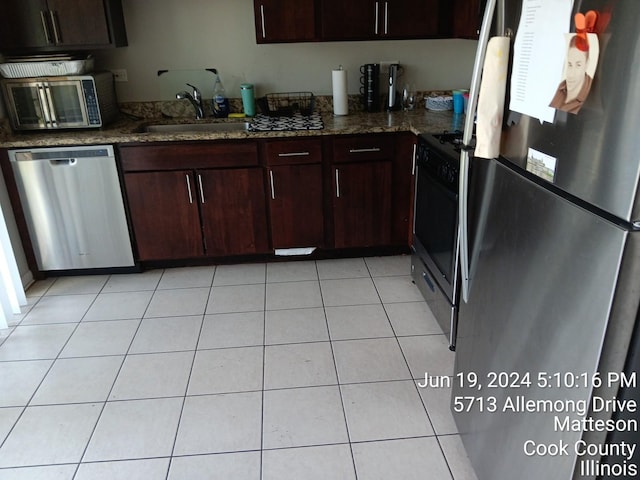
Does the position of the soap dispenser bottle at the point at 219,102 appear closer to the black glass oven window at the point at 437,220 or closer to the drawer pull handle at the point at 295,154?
the drawer pull handle at the point at 295,154

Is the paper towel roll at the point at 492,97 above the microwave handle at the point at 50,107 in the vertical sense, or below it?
above

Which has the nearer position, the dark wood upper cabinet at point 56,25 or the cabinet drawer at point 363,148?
the dark wood upper cabinet at point 56,25

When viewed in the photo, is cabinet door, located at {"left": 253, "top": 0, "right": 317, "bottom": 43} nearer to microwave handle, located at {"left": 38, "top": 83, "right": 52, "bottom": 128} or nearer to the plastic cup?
the plastic cup

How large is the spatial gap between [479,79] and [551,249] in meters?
0.48

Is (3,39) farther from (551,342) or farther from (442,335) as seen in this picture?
(551,342)

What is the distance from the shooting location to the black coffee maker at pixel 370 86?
133 inches

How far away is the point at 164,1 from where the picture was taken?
3.29 metres

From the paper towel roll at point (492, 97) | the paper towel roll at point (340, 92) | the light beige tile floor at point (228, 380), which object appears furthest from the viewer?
the paper towel roll at point (340, 92)

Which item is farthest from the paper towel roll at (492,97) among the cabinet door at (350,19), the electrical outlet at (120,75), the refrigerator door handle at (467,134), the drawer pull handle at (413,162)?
the electrical outlet at (120,75)

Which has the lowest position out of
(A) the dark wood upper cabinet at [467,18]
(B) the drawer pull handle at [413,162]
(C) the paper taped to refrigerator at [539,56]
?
(B) the drawer pull handle at [413,162]

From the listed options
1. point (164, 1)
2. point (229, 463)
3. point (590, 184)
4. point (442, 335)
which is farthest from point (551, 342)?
point (164, 1)

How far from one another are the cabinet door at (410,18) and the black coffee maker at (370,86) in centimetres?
27

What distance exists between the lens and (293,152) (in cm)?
305

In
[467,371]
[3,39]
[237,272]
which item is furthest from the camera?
[237,272]
